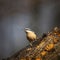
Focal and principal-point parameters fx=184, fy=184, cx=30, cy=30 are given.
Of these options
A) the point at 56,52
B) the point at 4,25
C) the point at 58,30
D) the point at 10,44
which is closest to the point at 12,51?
the point at 10,44

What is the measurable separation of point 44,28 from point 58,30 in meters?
0.49

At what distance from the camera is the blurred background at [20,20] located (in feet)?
6.18

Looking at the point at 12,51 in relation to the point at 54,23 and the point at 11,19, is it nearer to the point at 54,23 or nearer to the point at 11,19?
the point at 11,19

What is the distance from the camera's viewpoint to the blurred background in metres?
1.88

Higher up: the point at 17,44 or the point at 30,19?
the point at 30,19

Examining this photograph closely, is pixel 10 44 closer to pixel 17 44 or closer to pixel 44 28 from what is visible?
pixel 17 44

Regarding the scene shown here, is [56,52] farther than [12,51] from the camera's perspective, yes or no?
No

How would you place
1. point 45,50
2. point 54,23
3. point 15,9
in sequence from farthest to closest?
1. point 15,9
2. point 54,23
3. point 45,50

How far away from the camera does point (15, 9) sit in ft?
6.41

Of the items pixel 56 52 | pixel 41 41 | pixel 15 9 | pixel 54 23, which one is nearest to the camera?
pixel 56 52

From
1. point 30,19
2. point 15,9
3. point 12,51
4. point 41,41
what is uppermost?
→ point 15,9

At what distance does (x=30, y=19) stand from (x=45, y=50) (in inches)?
28.1

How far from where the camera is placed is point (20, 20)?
196 cm

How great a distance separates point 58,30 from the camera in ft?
4.60
